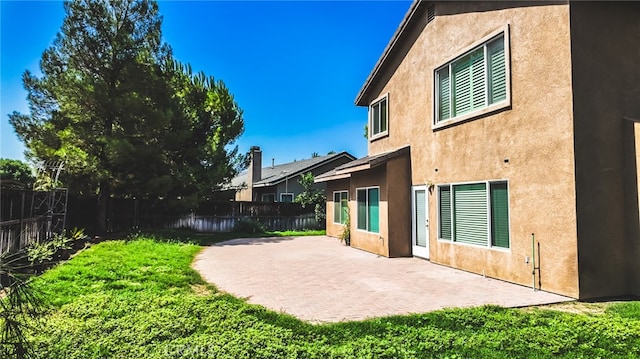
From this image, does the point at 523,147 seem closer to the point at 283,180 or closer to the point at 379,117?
the point at 379,117

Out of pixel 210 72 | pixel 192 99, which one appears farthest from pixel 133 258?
pixel 210 72

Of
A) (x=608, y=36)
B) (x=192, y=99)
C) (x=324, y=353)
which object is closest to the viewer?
(x=324, y=353)

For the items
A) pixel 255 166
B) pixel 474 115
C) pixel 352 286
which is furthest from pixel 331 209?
pixel 255 166

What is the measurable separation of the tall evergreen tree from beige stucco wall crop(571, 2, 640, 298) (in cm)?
1653

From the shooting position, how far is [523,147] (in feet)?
26.9

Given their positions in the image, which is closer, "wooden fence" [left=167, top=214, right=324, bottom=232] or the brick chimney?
"wooden fence" [left=167, top=214, right=324, bottom=232]

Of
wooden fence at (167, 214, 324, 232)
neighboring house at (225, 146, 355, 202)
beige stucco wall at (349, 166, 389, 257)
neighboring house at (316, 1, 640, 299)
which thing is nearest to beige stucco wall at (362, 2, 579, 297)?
neighboring house at (316, 1, 640, 299)

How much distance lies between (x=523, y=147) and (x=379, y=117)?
25.8ft

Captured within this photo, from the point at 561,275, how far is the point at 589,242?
31.8 inches

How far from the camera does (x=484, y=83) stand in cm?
963

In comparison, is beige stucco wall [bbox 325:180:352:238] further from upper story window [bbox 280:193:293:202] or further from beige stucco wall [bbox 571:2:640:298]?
beige stucco wall [bbox 571:2:640:298]

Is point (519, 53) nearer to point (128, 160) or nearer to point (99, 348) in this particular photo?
point (99, 348)

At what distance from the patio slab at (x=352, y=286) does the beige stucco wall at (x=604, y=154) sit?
3.85 ft

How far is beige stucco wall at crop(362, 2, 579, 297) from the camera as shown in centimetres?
735
